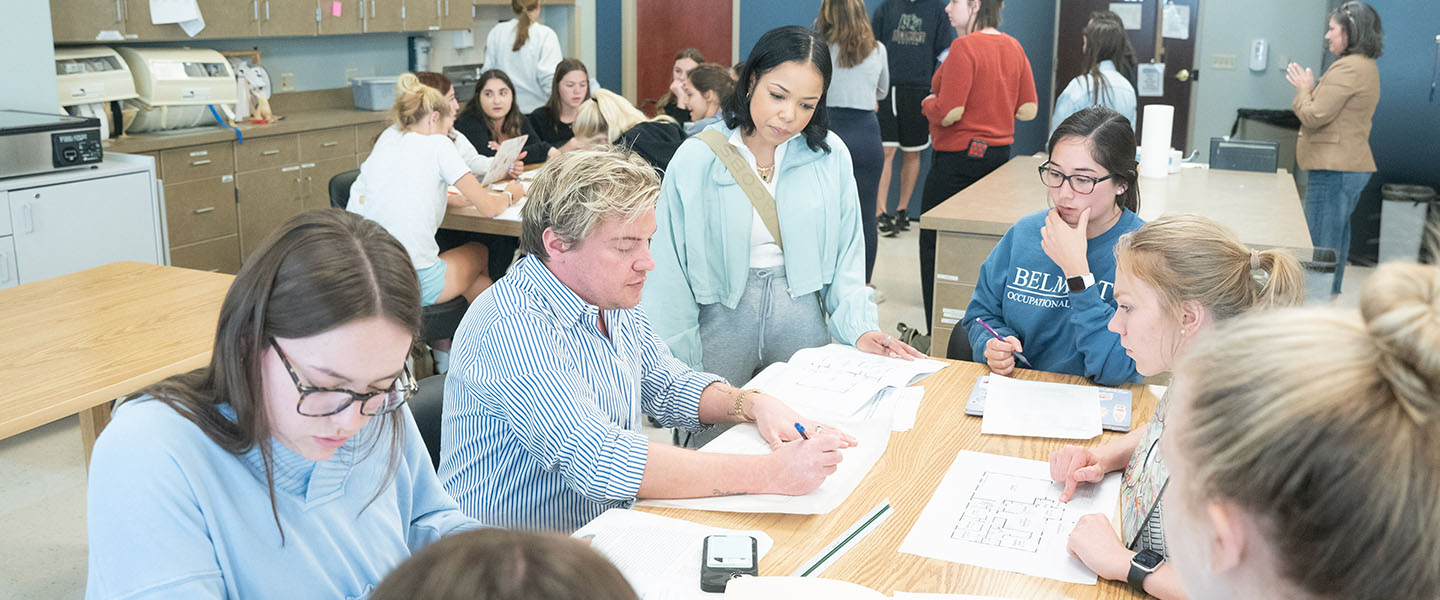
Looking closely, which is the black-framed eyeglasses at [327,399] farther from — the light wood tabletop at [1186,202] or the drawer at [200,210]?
the drawer at [200,210]

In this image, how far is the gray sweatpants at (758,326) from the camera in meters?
2.73

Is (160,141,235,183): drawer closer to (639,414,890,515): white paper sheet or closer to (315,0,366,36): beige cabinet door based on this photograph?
(315,0,366,36): beige cabinet door

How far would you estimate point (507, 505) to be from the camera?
74.0 inches

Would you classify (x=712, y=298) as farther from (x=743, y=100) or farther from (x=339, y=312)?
(x=339, y=312)

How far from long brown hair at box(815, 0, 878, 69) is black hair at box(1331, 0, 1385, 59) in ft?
7.18

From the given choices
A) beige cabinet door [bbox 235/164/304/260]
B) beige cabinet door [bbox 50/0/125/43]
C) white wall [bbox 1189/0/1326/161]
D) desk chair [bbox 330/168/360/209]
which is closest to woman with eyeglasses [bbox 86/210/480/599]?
desk chair [bbox 330/168/360/209]

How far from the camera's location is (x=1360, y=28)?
5.23m

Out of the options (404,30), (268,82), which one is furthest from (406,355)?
(404,30)

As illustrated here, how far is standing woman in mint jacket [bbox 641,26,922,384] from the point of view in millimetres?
2656

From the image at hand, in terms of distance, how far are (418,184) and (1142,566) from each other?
302 cm

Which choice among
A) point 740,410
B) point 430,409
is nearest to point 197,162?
point 430,409

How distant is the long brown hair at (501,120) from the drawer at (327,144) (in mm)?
1162

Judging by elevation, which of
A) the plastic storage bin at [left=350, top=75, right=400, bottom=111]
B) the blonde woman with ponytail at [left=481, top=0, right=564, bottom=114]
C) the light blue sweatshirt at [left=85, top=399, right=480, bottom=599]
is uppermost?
the blonde woman with ponytail at [left=481, top=0, right=564, bottom=114]

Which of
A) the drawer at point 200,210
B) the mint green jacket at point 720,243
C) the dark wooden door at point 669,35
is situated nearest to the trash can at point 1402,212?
the dark wooden door at point 669,35
